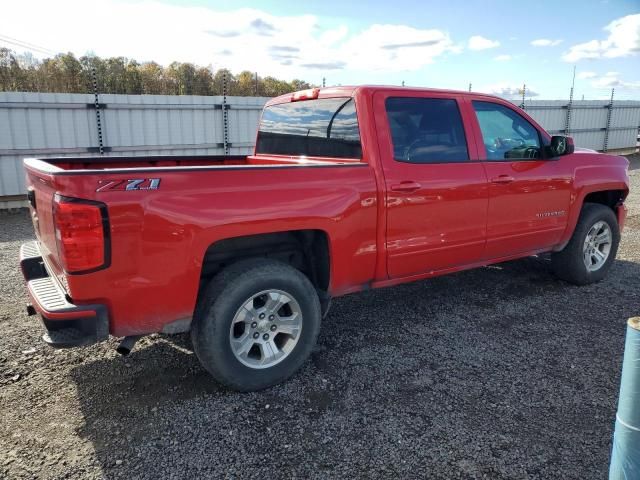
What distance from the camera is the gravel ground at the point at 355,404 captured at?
253 cm

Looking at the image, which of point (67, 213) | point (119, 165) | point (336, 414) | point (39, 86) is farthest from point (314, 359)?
point (39, 86)

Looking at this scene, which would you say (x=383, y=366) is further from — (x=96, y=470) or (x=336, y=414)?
(x=96, y=470)

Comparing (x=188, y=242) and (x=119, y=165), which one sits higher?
(x=119, y=165)

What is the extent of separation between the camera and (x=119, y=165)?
431 cm

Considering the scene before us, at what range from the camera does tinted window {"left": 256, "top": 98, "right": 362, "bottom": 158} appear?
3.67 m

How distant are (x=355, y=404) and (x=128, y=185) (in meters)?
1.85

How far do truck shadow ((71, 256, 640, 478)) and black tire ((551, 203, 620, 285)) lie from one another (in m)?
0.63

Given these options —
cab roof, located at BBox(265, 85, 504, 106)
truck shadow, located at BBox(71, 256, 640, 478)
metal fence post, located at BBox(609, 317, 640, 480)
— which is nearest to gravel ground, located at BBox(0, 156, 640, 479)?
truck shadow, located at BBox(71, 256, 640, 478)

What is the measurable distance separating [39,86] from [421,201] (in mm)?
13368

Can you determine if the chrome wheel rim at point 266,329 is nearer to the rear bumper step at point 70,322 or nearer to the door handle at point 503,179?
the rear bumper step at point 70,322

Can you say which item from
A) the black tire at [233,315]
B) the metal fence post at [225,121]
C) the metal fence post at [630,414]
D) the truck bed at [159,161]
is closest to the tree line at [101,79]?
the metal fence post at [225,121]

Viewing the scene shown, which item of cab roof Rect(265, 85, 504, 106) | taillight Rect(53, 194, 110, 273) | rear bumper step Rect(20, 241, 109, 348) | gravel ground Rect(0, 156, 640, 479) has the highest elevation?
cab roof Rect(265, 85, 504, 106)

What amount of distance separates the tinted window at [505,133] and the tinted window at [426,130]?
1.01 feet

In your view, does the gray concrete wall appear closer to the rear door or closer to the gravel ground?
the gravel ground
